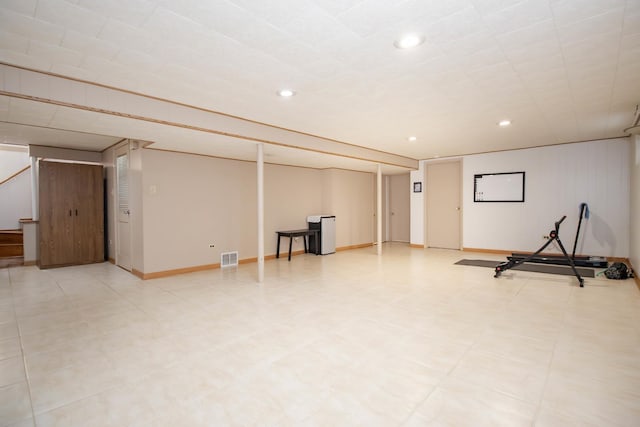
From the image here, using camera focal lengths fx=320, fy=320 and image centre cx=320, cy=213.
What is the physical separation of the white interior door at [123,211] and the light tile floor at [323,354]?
55.2 inches

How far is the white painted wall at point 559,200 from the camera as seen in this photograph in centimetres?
647

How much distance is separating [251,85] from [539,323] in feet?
12.8

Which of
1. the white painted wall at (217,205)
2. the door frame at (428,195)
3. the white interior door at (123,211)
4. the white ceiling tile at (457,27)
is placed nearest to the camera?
the white ceiling tile at (457,27)

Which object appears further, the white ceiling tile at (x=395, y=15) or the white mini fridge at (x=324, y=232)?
the white mini fridge at (x=324, y=232)

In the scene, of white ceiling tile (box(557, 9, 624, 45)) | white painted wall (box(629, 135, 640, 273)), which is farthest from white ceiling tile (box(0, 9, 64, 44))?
white painted wall (box(629, 135, 640, 273))

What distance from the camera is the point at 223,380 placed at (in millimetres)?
2352

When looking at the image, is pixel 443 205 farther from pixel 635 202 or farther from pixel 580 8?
pixel 580 8

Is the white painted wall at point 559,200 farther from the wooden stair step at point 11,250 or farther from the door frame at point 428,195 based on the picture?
the wooden stair step at point 11,250

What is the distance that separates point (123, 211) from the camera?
257 inches

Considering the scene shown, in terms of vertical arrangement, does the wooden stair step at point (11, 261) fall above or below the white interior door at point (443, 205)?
below

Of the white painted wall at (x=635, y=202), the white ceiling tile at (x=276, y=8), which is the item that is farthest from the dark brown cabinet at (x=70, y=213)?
the white painted wall at (x=635, y=202)

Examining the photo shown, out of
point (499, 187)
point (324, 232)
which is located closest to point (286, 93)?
point (324, 232)

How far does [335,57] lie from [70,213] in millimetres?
7085

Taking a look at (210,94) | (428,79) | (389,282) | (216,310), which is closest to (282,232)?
(389,282)
